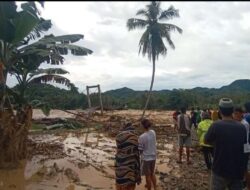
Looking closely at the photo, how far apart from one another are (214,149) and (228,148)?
0.61 ft

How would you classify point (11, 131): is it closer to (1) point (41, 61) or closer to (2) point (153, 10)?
(1) point (41, 61)

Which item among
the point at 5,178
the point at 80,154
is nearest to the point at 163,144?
the point at 80,154

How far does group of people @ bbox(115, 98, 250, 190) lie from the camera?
191 inches

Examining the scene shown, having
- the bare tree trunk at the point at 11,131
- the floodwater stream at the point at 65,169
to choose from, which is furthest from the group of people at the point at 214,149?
the bare tree trunk at the point at 11,131

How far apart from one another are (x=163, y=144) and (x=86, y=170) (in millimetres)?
6254

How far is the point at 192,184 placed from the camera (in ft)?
33.0

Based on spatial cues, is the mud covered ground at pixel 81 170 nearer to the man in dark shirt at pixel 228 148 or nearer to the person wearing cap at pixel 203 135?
the person wearing cap at pixel 203 135

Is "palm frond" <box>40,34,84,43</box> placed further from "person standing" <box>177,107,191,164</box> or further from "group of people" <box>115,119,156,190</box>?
"group of people" <box>115,119,156,190</box>

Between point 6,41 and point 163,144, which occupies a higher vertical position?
point 6,41

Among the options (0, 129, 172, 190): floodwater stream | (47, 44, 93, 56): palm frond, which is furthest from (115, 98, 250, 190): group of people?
(47, 44, 93, 56): palm frond

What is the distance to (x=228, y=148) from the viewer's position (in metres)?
4.86

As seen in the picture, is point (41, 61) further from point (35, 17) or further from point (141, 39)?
point (141, 39)

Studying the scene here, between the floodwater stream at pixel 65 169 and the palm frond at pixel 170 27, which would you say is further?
the palm frond at pixel 170 27

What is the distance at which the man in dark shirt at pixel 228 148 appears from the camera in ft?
15.9
